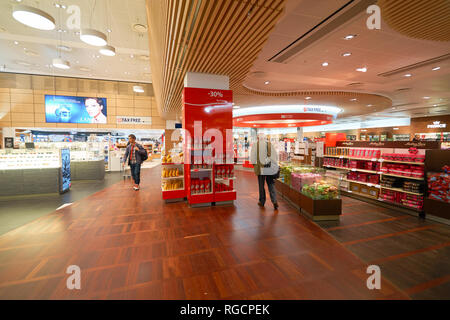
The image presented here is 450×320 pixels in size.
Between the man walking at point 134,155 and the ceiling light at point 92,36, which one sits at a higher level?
the ceiling light at point 92,36

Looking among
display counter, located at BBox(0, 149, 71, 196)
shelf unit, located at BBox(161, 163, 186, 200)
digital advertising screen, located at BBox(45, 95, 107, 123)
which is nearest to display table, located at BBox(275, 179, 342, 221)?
shelf unit, located at BBox(161, 163, 186, 200)

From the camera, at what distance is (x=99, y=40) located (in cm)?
502

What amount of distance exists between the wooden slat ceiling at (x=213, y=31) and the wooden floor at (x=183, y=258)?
3.31m

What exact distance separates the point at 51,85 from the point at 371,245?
54.6 feet

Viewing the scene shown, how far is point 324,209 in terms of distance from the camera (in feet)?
12.5

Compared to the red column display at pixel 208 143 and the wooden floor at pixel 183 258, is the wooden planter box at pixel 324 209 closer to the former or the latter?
the wooden floor at pixel 183 258

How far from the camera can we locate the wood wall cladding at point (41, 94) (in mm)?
11414

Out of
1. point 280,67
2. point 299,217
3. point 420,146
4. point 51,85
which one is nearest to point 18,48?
point 51,85

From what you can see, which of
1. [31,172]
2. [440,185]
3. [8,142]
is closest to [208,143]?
[440,185]

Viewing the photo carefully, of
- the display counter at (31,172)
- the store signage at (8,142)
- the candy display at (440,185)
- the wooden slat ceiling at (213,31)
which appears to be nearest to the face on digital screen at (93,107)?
the store signage at (8,142)

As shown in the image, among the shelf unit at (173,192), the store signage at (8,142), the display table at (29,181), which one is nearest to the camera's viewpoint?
the shelf unit at (173,192)

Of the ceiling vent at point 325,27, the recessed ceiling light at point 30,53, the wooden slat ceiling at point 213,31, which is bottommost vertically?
the wooden slat ceiling at point 213,31
